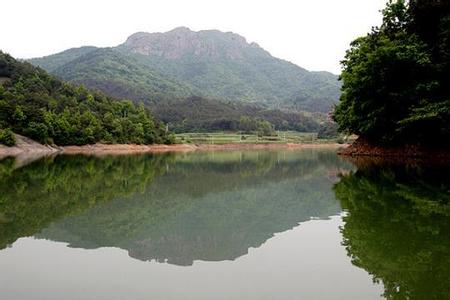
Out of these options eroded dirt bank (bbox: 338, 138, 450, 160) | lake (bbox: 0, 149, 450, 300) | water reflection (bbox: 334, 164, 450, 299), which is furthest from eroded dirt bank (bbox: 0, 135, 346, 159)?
water reflection (bbox: 334, 164, 450, 299)

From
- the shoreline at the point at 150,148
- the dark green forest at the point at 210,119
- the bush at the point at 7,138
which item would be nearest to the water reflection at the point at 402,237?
the bush at the point at 7,138

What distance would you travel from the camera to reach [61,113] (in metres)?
82.4

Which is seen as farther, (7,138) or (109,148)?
(109,148)

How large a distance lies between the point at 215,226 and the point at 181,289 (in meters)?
4.60

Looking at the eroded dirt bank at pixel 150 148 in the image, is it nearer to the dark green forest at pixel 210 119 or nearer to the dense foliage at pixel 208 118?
the dark green forest at pixel 210 119

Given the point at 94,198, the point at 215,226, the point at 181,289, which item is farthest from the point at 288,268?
the point at 94,198

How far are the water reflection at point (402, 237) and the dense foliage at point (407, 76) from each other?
57.4ft

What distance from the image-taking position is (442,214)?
11.4 metres

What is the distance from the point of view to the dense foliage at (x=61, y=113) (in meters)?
71.1

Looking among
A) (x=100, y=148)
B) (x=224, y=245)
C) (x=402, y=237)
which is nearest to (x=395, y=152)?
(x=402, y=237)

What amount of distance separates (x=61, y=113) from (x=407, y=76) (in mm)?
63121

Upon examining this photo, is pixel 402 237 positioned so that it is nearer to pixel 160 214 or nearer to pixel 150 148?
pixel 160 214

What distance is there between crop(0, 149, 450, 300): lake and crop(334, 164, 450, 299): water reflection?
0.03 m

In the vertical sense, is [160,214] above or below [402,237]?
below
